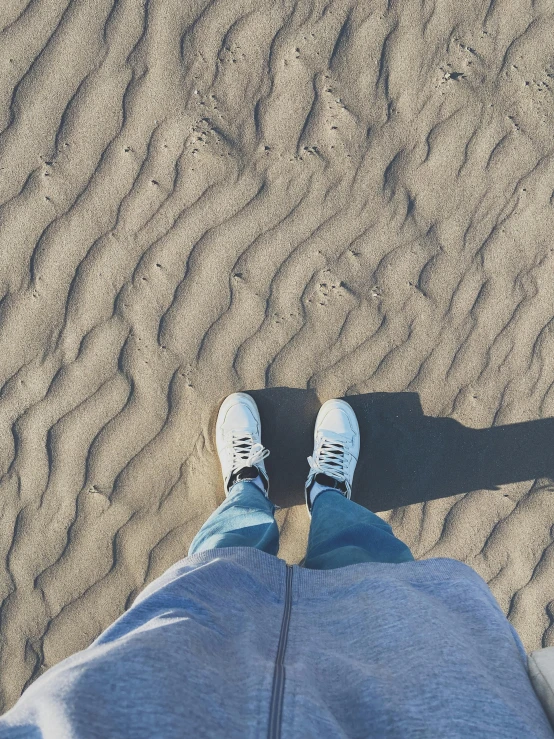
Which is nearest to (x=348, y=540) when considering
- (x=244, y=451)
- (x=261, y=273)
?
(x=244, y=451)

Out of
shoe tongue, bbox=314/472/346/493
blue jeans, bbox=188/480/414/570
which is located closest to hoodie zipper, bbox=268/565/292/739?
blue jeans, bbox=188/480/414/570

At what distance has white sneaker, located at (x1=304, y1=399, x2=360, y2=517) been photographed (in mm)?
2562

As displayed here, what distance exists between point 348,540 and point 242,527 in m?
0.40

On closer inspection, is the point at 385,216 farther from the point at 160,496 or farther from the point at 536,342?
the point at 160,496

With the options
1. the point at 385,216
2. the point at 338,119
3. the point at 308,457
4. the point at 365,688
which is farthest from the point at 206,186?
the point at 365,688

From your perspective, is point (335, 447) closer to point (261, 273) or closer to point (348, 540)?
point (348, 540)

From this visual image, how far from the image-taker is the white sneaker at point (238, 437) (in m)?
2.54

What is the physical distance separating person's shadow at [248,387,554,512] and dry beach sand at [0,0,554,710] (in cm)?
1

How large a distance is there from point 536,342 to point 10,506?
2619 millimetres

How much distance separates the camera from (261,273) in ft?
8.43

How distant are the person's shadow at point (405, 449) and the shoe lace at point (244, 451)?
0.16 metres

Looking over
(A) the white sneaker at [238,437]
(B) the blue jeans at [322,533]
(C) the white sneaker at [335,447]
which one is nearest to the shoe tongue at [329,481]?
(C) the white sneaker at [335,447]

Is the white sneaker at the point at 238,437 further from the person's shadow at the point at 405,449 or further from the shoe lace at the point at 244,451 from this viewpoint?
the person's shadow at the point at 405,449

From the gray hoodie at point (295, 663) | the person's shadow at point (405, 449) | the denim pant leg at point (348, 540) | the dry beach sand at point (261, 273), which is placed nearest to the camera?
the gray hoodie at point (295, 663)
